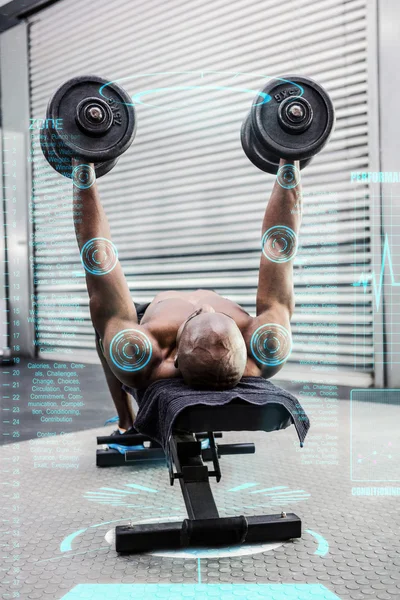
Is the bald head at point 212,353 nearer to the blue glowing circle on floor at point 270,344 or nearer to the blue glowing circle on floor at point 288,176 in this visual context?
the blue glowing circle on floor at point 270,344

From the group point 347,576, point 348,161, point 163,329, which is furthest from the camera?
point 348,161

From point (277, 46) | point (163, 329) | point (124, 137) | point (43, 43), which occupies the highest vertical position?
point (277, 46)

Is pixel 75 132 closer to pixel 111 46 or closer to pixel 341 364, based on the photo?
pixel 111 46

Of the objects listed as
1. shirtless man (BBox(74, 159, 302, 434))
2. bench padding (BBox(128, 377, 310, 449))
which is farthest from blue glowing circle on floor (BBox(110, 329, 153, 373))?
bench padding (BBox(128, 377, 310, 449))

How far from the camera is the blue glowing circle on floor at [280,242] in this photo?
4.67ft

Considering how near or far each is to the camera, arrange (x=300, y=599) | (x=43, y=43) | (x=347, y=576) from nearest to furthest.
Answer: (x=300, y=599)
(x=347, y=576)
(x=43, y=43)

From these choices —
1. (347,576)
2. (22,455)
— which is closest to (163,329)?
(22,455)

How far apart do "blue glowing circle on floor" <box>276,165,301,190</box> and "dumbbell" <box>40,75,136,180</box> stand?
38cm

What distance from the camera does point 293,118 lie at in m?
1.34

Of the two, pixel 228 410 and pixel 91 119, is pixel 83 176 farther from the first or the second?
pixel 228 410

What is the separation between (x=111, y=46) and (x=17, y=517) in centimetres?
112

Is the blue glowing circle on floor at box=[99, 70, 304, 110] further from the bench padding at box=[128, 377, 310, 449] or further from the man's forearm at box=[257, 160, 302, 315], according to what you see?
the bench padding at box=[128, 377, 310, 449]

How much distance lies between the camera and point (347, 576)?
1.02 m
